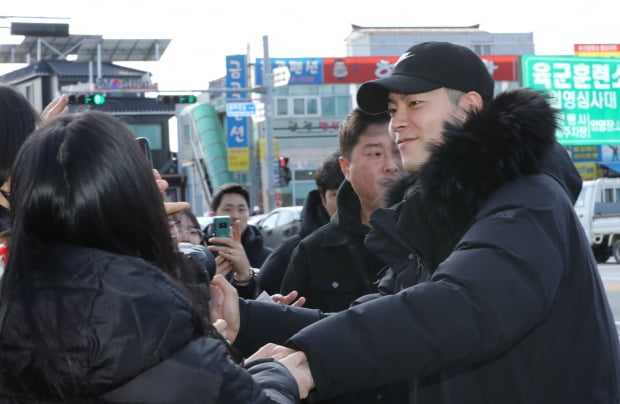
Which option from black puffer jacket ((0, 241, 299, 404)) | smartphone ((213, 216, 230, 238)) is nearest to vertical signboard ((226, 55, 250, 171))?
smartphone ((213, 216, 230, 238))

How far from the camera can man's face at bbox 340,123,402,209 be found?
430cm

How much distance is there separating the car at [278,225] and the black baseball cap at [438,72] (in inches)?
764

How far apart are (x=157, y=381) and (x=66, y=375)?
17 cm

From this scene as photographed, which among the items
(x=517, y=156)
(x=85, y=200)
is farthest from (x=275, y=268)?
(x=85, y=200)

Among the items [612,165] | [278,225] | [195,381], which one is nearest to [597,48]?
[612,165]

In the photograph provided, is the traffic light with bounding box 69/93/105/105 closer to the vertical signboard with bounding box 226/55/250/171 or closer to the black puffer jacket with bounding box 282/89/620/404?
the vertical signboard with bounding box 226/55/250/171

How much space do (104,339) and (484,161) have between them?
1.18 m

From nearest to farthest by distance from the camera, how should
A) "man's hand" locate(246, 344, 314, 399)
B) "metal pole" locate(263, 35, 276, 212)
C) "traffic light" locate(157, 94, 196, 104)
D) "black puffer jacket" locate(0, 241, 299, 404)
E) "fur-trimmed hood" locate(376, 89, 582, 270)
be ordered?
"black puffer jacket" locate(0, 241, 299, 404), "man's hand" locate(246, 344, 314, 399), "fur-trimmed hood" locate(376, 89, 582, 270), "traffic light" locate(157, 94, 196, 104), "metal pole" locate(263, 35, 276, 212)

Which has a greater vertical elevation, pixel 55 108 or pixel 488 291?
pixel 55 108

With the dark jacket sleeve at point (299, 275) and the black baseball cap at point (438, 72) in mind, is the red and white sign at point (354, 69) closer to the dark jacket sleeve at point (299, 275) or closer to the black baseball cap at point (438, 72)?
the dark jacket sleeve at point (299, 275)

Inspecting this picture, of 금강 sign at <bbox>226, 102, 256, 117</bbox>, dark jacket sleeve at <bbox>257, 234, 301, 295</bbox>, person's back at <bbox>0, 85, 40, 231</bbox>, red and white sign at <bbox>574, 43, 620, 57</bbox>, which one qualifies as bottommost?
dark jacket sleeve at <bbox>257, 234, 301, 295</bbox>

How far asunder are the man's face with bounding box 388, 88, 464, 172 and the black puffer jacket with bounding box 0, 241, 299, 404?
1174 mm

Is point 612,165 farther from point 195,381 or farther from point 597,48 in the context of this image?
point 195,381

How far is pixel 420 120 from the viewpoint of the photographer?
2984 mm
